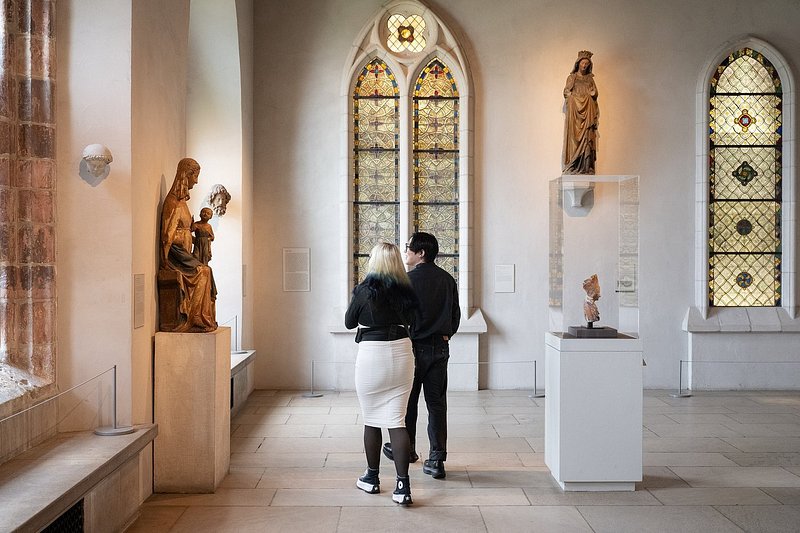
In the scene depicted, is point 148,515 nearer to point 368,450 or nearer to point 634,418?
point 368,450

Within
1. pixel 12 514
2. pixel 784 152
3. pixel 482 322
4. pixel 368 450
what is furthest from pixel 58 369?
pixel 784 152

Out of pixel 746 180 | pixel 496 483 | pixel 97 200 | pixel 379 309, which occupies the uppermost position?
pixel 746 180

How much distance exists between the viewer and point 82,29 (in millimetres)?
4656

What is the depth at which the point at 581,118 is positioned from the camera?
9016mm

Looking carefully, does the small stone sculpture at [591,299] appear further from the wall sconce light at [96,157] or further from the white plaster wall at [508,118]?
the white plaster wall at [508,118]

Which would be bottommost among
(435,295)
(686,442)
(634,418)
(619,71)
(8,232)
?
(686,442)

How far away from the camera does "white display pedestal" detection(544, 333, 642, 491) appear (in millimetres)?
5086

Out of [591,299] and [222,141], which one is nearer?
[591,299]

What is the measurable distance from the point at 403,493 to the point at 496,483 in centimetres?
82

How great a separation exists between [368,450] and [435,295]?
114cm

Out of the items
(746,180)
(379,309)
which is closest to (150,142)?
(379,309)

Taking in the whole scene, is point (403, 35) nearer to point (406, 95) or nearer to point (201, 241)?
point (406, 95)

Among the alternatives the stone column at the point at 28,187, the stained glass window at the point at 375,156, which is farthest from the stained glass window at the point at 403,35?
the stone column at the point at 28,187

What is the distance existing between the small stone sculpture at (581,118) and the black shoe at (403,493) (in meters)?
5.16
